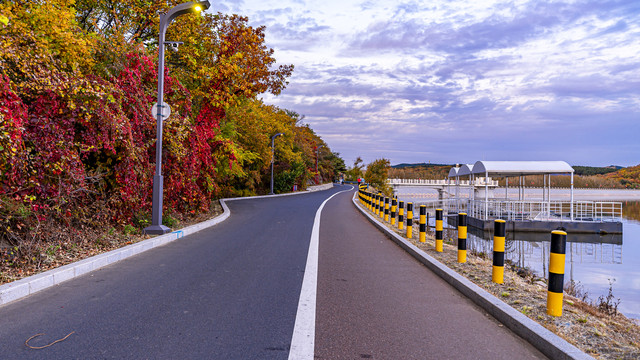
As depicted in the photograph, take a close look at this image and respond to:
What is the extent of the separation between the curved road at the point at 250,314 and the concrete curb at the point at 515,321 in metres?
0.10

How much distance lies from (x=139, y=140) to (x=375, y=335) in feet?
28.9

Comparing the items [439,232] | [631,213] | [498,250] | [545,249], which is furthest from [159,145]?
[631,213]

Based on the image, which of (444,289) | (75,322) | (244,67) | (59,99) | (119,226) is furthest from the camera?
(244,67)

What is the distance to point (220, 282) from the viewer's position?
5797 mm

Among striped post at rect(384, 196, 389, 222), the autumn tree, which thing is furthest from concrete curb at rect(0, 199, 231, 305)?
the autumn tree

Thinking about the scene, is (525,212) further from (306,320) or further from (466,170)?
(306,320)

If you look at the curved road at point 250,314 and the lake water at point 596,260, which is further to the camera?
the lake water at point 596,260

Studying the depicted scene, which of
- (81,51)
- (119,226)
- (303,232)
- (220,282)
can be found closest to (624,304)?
(303,232)

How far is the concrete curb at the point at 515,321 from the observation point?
334 cm

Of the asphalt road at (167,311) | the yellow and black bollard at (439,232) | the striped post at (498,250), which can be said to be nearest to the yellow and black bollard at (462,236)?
the yellow and black bollard at (439,232)

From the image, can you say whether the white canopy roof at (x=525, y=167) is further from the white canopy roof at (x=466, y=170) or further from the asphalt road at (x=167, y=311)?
the asphalt road at (x=167, y=311)

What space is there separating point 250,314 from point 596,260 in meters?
16.8

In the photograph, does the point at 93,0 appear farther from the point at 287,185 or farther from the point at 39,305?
the point at 287,185

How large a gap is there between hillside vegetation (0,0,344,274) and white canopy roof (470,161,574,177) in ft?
46.8
